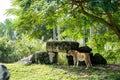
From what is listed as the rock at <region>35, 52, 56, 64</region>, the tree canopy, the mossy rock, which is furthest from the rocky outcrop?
the tree canopy

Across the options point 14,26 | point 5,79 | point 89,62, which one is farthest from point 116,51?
point 5,79

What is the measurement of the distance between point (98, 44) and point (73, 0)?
5.03 meters

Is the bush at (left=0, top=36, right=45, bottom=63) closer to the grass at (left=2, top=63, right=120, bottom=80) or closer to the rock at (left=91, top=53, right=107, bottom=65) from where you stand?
the grass at (left=2, top=63, right=120, bottom=80)

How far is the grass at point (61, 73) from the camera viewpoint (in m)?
9.60

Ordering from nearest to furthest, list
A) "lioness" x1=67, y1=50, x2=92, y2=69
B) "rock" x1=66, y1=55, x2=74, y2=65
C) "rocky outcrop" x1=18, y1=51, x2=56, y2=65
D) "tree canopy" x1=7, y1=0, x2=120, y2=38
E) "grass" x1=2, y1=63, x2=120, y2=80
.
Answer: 1. "tree canopy" x1=7, y1=0, x2=120, y2=38
2. "grass" x1=2, y1=63, x2=120, y2=80
3. "lioness" x1=67, y1=50, x2=92, y2=69
4. "rock" x1=66, y1=55, x2=74, y2=65
5. "rocky outcrop" x1=18, y1=51, x2=56, y2=65

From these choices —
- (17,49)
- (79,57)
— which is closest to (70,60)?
(79,57)

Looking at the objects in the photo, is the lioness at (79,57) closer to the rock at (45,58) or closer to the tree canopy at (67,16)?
the rock at (45,58)

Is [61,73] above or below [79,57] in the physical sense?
below

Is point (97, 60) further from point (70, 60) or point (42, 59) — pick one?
point (42, 59)

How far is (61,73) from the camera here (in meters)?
10.3

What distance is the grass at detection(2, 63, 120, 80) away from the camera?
960cm

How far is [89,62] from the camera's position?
11250mm

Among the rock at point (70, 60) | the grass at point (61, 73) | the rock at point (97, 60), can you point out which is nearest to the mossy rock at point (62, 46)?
the rock at point (70, 60)

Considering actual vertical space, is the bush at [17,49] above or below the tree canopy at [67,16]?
below
